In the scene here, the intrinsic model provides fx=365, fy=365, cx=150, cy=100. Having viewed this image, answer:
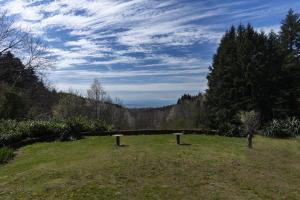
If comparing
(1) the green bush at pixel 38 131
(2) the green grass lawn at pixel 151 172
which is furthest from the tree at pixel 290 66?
(1) the green bush at pixel 38 131

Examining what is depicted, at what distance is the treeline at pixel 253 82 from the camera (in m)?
30.7

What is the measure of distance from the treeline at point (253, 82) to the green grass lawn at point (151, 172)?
1339cm

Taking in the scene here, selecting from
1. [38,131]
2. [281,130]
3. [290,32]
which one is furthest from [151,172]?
[290,32]

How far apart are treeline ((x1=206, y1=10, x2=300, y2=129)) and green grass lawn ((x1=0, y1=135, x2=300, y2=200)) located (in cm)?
1339

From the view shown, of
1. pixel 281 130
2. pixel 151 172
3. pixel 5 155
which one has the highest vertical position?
pixel 281 130

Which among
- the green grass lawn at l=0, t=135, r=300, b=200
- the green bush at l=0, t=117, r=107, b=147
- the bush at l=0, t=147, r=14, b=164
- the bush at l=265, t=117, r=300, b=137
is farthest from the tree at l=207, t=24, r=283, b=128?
the bush at l=0, t=147, r=14, b=164

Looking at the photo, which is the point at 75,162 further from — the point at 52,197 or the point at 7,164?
the point at 52,197

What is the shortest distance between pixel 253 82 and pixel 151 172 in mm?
20821

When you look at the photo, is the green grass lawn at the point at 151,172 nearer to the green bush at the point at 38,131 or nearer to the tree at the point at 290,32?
the green bush at the point at 38,131

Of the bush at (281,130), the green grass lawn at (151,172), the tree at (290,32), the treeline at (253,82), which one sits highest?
the tree at (290,32)

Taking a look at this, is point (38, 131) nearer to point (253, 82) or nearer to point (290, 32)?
point (253, 82)

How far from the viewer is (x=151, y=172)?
11.9 metres

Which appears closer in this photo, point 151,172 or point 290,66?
point 151,172

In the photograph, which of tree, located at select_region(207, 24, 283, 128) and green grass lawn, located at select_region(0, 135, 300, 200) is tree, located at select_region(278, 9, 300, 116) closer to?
tree, located at select_region(207, 24, 283, 128)
